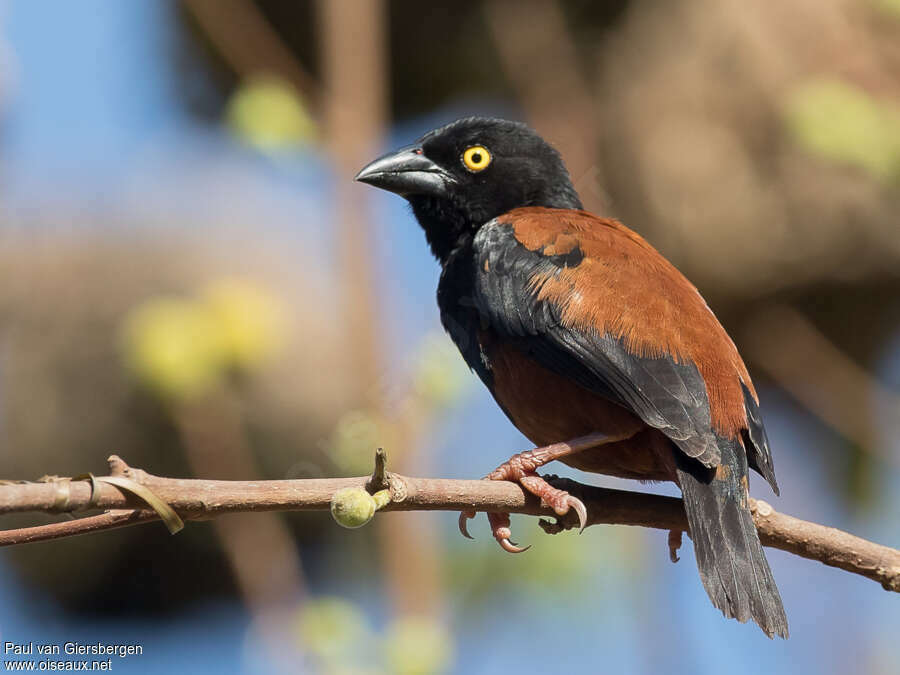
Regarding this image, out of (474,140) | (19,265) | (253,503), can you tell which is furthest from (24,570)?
(253,503)

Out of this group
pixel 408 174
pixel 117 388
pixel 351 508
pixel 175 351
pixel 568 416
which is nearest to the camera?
pixel 351 508

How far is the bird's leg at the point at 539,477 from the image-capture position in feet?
9.30

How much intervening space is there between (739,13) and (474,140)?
4.26 m

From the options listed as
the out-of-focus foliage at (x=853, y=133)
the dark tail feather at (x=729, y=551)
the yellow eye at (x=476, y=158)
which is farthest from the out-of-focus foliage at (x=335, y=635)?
the out-of-focus foliage at (x=853, y=133)

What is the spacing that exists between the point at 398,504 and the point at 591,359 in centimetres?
105

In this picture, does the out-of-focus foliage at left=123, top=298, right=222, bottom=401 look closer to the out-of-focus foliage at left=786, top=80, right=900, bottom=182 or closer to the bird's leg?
the bird's leg

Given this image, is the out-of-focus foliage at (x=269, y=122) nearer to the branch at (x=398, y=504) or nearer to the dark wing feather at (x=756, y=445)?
the branch at (x=398, y=504)

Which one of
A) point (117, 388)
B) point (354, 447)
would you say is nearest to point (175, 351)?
point (354, 447)

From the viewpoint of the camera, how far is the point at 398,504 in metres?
2.22

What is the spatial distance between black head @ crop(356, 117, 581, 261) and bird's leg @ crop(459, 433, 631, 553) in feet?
3.89

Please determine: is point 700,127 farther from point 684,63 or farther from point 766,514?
point 766,514

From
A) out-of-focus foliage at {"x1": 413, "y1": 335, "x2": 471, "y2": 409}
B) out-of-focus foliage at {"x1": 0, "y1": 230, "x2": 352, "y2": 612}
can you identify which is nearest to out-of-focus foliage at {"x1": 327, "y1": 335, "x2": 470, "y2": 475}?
out-of-focus foliage at {"x1": 413, "y1": 335, "x2": 471, "y2": 409}

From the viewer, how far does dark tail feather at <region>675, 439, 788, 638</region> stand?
2.81 m

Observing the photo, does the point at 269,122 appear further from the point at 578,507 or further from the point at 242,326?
the point at 578,507
